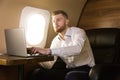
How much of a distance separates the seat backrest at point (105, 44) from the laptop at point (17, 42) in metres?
0.90

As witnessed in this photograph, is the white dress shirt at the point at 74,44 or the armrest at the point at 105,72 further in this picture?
the white dress shirt at the point at 74,44

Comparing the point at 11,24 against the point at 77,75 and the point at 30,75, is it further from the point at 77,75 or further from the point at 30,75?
the point at 77,75

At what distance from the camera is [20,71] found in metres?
2.09

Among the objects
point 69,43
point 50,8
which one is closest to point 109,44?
point 69,43

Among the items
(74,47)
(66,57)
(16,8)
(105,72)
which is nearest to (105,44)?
(66,57)

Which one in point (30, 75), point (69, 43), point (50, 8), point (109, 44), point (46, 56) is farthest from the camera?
point (50, 8)

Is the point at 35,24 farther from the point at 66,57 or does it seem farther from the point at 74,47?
the point at 74,47

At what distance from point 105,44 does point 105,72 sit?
0.79 meters

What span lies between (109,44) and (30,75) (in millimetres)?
978

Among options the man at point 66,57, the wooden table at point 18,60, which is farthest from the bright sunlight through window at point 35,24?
the wooden table at point 18,60

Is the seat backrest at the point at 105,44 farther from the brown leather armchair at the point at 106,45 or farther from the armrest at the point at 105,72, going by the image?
the armrest at the point at 105,72

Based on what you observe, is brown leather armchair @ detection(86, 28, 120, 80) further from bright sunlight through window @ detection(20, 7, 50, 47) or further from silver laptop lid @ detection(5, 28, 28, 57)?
silver laptop lid @ detection(5, 28, 28, 57)

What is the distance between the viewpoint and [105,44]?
2.66 m

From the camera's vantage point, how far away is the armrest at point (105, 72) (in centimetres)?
188
